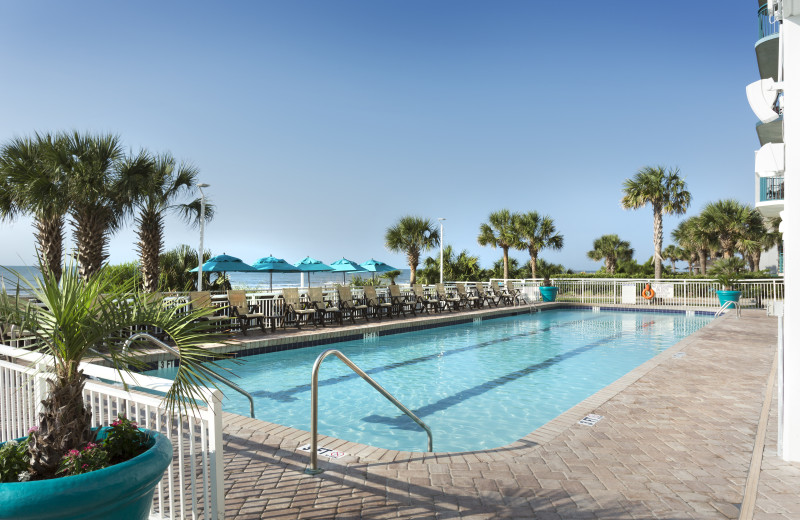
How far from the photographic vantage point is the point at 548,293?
67.3 ft

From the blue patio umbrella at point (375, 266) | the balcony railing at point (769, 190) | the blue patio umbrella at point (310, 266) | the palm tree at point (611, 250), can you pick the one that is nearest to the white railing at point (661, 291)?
the blue patio umbrella at point (375, 266)

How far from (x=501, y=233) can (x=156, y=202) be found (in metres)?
18.7

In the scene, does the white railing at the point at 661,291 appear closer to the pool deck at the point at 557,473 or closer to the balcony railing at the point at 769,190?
the balcony railing at the point at 769,190

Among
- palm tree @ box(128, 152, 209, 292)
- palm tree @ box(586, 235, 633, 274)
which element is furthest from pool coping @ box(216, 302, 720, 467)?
palm tree @ box(586, 235, 633, 274)

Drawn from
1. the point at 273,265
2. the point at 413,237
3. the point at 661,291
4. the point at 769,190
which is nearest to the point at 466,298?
the point at 273,265

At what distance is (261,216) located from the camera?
52.3 m

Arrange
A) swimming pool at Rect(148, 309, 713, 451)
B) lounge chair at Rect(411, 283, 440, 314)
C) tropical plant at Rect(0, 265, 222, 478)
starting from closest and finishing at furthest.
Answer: tropical plant at Rect(0, 265, 222, 478) → swimming pool at Rect(148, 309, 713, 451) → lounge chair at Rect(411, 283, 440, 314)

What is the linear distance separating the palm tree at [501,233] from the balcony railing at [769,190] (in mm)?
16524

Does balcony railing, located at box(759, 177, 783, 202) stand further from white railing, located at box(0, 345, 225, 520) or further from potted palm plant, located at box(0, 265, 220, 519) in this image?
potted palm plant, located at box(0, 265, 220, 519)

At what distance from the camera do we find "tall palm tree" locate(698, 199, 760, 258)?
24.9 m

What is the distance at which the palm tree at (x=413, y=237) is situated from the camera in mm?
24422

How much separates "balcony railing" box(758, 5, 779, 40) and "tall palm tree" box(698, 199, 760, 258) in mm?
16747

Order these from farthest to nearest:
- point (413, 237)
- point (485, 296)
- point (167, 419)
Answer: point (413, 237), point (485, 296), point (167, 419)

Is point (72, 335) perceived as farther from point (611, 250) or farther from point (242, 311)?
point (611, 250)
